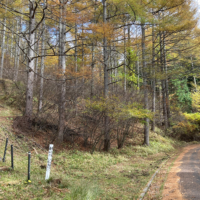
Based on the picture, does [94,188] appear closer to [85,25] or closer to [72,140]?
[72,140]

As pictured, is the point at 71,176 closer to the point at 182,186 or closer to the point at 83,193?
the point at 83,193

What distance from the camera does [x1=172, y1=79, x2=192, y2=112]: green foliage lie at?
2706 centimetres

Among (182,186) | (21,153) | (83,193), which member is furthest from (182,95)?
(83,193)

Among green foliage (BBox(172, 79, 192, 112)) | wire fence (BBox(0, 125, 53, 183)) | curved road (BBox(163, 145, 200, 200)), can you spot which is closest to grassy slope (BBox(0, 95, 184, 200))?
wire fence (BBox(0, 125, 53, 183))

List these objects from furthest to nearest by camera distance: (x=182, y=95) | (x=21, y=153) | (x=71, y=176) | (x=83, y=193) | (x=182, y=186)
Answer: (x=182, y=95) → (x=21, y=153) → (x=71, y=176) → (x=182, y=186) → (x=83, y=193)

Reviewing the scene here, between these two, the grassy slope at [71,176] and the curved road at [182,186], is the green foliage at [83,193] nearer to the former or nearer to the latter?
the grassy slope at [71,176]

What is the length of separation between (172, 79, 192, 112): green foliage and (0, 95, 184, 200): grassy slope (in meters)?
18.7

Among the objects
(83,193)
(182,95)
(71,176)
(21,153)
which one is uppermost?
(182,95)

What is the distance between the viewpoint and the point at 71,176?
625 cm

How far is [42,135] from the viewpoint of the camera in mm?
9492

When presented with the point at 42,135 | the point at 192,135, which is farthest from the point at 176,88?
the point at 42,135

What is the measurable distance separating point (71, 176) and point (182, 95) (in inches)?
991

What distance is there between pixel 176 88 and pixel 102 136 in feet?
72.0

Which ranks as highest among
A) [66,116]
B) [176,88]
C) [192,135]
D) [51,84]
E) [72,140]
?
[176,88]
